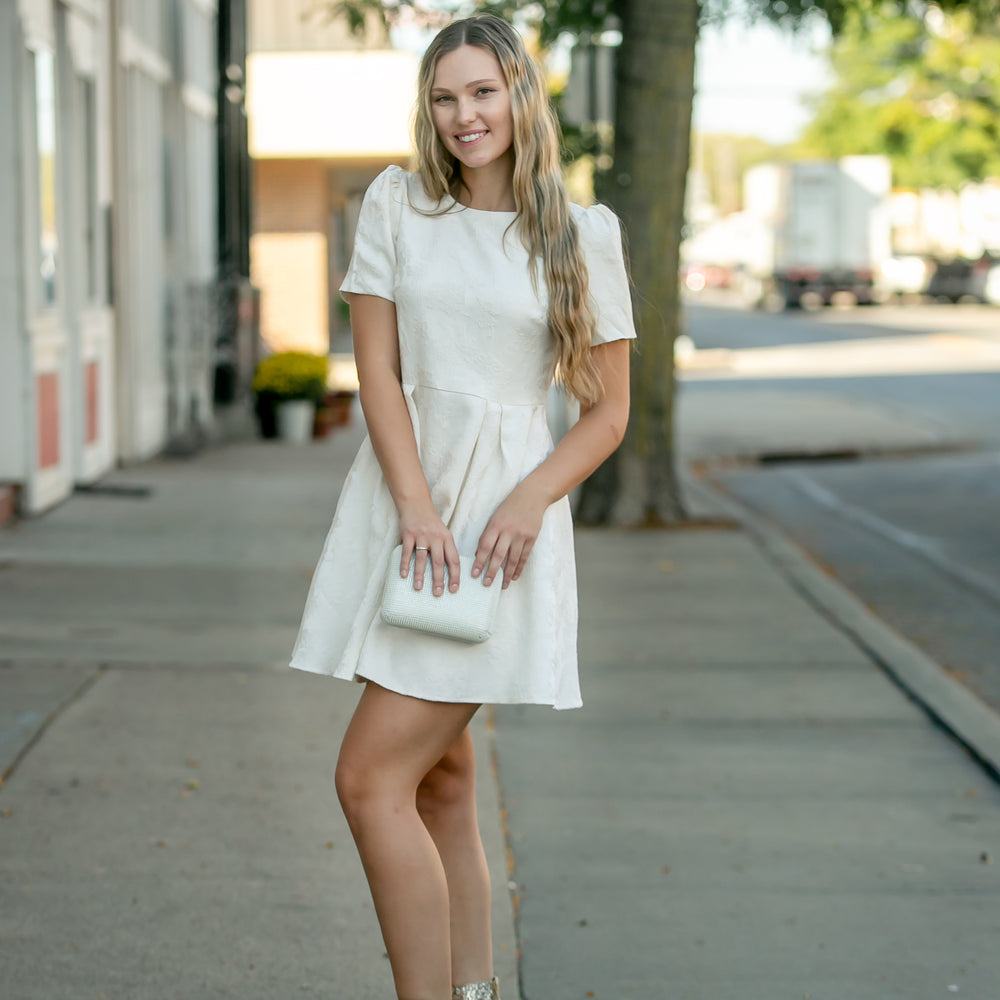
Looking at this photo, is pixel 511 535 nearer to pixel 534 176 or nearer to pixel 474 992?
pixel 534 176

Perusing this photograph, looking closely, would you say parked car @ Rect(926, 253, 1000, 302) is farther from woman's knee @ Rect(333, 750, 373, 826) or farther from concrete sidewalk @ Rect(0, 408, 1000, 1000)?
woman's knee @ Rect(333, 750, 373, 826)

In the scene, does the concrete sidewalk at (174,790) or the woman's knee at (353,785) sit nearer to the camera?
the woman's knee at (353,785)

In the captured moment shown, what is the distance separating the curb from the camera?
522cm

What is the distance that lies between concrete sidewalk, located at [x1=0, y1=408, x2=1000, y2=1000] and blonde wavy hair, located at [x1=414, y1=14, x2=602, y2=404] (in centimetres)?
A: 151

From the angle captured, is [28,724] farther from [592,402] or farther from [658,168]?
[658,168]

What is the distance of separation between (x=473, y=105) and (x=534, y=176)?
151mm

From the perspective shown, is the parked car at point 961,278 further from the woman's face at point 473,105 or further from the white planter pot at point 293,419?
the woman's face at point 473,105

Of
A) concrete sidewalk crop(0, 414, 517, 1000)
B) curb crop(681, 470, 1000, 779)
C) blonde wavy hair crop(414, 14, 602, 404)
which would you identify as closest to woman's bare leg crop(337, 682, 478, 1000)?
blonde wavy hair crop(414, 14, 602, 404)

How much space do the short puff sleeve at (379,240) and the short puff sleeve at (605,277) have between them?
308mm

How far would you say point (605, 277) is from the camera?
2.67m

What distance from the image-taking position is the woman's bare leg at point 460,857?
9.25 feet

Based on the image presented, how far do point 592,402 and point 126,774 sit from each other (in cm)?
249

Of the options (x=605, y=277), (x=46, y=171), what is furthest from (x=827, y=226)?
(x=605, y=277)

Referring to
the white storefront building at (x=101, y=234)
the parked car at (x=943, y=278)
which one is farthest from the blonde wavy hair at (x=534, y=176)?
the parked car at (x=943, y=278)
